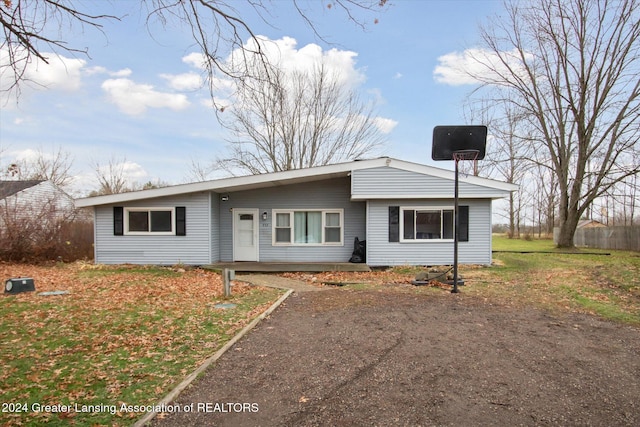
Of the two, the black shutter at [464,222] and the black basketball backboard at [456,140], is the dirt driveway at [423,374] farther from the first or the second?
the black shutter at [464,222]

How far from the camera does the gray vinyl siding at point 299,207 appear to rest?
1398cm

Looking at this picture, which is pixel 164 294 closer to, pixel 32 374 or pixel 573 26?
pixel 32 374

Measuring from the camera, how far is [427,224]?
13055 mm

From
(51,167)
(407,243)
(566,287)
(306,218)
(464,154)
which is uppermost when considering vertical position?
(51,167)

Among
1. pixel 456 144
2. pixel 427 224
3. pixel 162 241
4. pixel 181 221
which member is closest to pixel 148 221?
pixel 162 241

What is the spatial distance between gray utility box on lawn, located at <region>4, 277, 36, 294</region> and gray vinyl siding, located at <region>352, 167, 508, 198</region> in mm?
8931

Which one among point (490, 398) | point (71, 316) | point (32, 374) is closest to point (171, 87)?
point (32, 374)

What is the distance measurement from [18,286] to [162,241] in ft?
16.2

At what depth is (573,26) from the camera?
20750 millimetres

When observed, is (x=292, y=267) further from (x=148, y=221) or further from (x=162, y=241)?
(x=148, y=221)

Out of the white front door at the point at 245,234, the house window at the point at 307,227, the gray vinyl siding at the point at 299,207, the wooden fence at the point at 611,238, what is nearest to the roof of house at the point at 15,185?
the gray vinyl siding at the point at 299,207

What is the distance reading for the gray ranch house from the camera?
1262cm

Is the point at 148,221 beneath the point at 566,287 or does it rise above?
above

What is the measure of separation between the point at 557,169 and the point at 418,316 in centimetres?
2025
